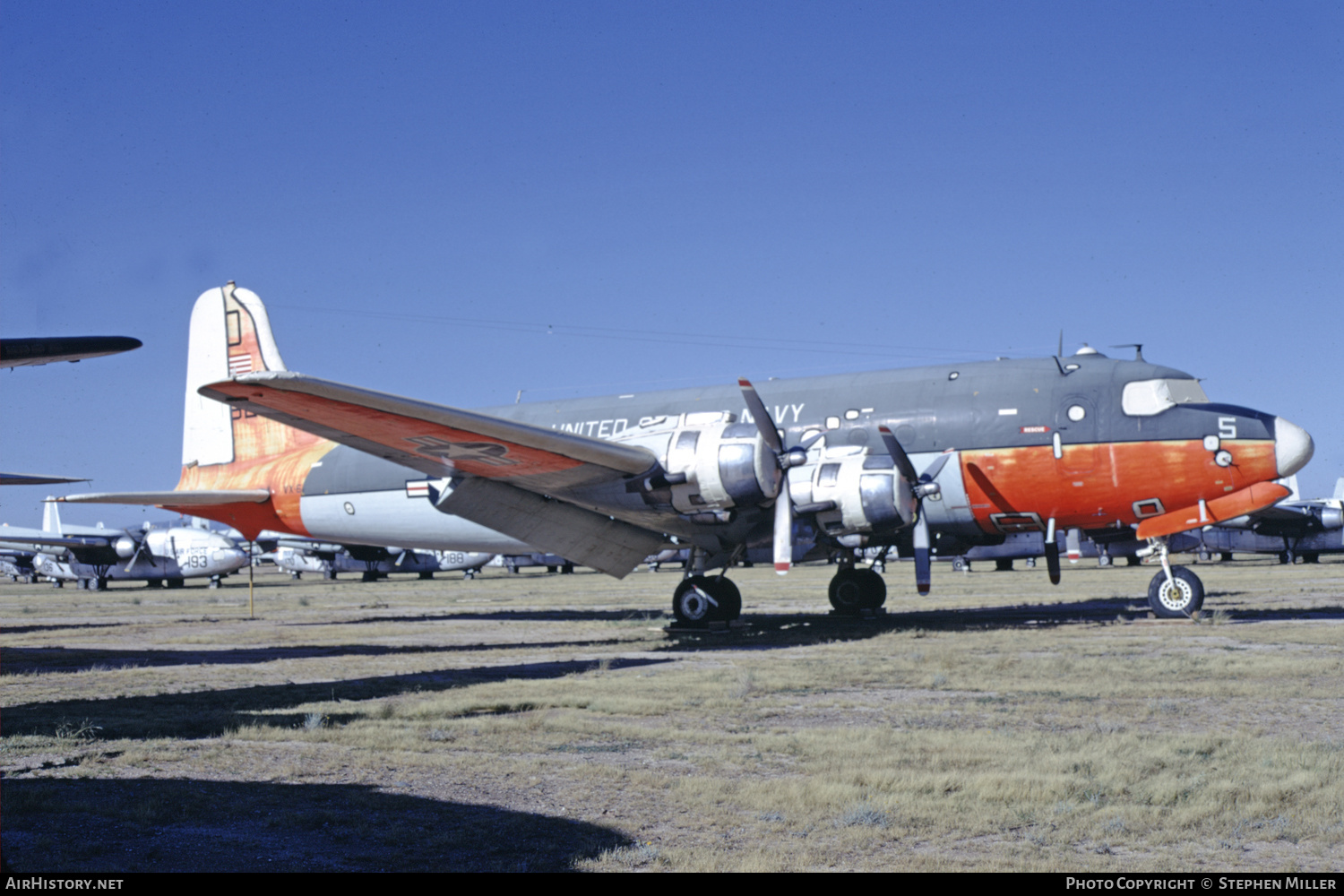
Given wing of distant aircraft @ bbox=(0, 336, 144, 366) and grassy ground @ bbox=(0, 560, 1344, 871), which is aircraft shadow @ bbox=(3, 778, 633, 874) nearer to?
grassy ground @ bbox=(0, 560, 1344, 871)

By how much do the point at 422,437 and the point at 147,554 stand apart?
147 ft

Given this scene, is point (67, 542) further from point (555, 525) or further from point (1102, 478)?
point (1102, 478)

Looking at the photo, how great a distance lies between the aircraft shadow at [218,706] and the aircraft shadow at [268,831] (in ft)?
7.45

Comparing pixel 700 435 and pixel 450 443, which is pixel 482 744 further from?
pixel 700 435

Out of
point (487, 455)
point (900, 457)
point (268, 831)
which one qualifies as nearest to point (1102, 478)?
point (900, 457)

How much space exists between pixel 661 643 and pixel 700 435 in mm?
3500

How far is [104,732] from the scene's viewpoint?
8.84m

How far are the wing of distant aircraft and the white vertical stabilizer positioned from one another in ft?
61.8

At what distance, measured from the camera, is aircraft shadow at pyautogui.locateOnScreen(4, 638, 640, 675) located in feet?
48.0

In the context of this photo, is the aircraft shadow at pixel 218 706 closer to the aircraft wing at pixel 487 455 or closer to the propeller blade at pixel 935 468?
the aircraft wing at pixel 487 455

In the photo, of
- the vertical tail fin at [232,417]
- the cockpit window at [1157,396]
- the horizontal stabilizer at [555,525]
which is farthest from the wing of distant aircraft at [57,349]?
the vertical tail fin at [232,417]

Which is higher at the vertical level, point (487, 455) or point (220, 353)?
point (220, 353)

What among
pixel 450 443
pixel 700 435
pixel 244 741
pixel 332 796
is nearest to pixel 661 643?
pixel 700 435

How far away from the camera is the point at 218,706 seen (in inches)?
408
